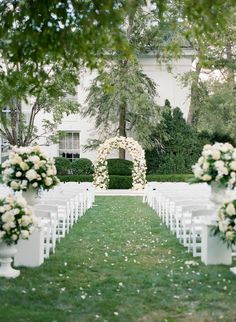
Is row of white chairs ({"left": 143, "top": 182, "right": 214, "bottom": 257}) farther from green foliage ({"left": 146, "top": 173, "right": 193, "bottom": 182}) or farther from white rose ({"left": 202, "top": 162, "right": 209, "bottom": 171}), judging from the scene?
green foliage ({"left": 146, "top": 173, "right": 193, "bottom": 182})

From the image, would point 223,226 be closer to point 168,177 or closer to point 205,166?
point 205,166

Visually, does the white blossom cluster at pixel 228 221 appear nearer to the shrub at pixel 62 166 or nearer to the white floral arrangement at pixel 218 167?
the white floral arrangement at pixel 218 167

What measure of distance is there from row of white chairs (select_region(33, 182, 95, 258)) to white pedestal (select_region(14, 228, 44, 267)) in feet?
0.59

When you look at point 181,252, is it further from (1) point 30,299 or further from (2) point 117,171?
(2) point 117,171

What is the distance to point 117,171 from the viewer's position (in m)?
28.6

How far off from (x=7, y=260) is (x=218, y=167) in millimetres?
3601

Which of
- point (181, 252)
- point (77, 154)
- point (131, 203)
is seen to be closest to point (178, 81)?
point (77, 154)

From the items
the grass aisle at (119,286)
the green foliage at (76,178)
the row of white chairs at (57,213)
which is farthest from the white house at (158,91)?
the grass aisle at (119,286)

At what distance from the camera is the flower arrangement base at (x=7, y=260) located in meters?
7.27

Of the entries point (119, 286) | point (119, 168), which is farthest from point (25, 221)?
point (119, 168)

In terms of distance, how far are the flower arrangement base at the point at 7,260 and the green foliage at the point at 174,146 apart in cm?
2339

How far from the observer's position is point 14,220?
280 inches

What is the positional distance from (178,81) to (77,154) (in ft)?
27.1

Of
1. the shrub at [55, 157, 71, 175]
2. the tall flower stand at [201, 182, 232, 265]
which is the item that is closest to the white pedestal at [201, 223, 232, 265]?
the tall flower stand at [201, 182, 232, 265]
